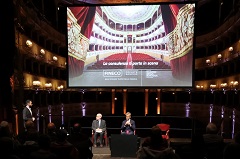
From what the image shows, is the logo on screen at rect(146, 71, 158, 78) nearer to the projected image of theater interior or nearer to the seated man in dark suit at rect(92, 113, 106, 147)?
the projected image of theater interior

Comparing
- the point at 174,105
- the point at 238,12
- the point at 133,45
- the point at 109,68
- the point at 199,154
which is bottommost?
the point at 174,105

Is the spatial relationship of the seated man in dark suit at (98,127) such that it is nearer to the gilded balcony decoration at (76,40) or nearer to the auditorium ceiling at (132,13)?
the gilded balcony decoration at (76,40)

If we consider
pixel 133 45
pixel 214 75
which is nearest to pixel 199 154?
pixel 133 45

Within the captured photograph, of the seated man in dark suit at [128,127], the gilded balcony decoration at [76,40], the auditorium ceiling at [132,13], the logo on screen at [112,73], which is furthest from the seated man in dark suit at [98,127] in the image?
the auditorium ceiling at [132,13]

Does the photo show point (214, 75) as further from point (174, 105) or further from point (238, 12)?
point (238, 12)

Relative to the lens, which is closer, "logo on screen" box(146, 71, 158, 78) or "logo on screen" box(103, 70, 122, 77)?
"logo on screen" box(146, 71, 158, 78)

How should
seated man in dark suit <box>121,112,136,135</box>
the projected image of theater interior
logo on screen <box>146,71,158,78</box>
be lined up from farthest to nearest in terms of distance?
logo on screen <box>146,71,158,78</box> < the projected image of theater interior < seated man in dark suit <box>121,112,136,135</box>

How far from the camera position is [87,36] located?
9086mm

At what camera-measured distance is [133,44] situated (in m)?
8.92

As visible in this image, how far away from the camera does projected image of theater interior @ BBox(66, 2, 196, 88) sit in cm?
881

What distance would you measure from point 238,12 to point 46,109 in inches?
567

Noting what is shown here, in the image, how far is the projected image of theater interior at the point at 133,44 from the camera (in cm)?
881

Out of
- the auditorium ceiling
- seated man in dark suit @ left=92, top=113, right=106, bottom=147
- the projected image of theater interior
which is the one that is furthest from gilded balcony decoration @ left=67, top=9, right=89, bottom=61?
seated man in dark suit @ left=92, top=113, right=106, bottom=147

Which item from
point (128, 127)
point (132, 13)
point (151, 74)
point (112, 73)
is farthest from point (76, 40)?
point (128, 127)
